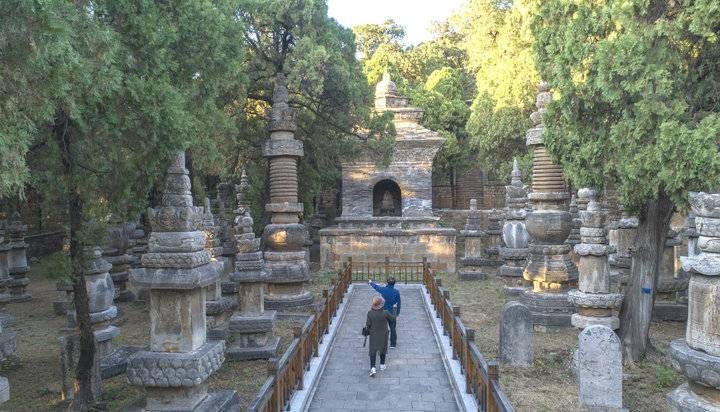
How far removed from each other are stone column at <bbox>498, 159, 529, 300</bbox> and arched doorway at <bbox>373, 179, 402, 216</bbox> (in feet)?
36.9

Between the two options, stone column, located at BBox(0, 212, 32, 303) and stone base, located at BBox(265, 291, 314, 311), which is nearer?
stone base, located at BBox(265, 291, 314, 311)

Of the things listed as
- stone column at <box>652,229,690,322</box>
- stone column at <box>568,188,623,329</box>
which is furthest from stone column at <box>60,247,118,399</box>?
stone column at <box>652,229,690,322</box>

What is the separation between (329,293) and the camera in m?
11.0

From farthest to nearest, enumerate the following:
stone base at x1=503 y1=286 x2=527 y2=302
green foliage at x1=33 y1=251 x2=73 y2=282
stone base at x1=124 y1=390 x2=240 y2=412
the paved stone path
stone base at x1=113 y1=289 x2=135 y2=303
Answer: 1. stone base at x1=113 y1=289 x2=135 y2=303
2. stone base at x1=503 y1=286 x2=527 y2=302
3. the paved stone path
4. green foliage at x1=33 y1=251 x2=73 y2=282
5. stone base at x1=124 y1=390 x2=240 y2=412

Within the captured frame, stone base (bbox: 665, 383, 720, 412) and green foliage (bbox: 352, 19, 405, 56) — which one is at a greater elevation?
green foliage (bbox: 352, 19, 405, 56)

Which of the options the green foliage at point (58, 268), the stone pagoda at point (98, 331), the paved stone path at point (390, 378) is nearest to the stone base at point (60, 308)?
the stone pagoda at point (98, 331)

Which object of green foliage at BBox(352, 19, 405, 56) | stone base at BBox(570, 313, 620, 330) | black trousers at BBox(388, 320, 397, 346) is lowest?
black trousers at BBox(388, 320, 397, 346)

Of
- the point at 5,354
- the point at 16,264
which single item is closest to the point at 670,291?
the point at 5,354

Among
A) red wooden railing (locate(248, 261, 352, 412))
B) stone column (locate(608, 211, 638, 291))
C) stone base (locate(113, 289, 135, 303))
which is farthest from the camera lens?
stone base (locate(113, 289, 135, 303))

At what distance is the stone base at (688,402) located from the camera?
476 centimetres

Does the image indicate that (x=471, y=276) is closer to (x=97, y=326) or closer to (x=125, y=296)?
(x=125, y=296)

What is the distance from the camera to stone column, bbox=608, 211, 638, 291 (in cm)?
1294

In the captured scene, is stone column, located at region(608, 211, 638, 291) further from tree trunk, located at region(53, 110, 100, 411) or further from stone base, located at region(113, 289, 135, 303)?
stone base, located at region(113, 289, 135, 303)

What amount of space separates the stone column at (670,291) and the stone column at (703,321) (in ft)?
23.7
